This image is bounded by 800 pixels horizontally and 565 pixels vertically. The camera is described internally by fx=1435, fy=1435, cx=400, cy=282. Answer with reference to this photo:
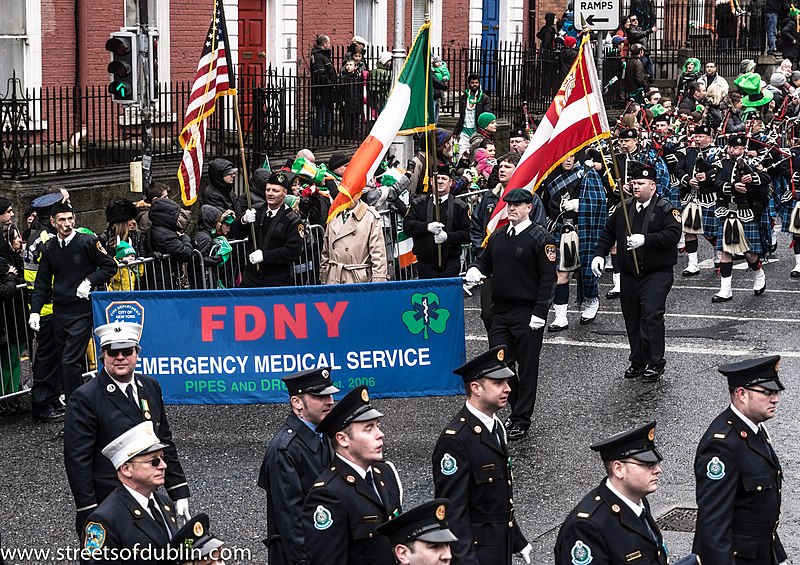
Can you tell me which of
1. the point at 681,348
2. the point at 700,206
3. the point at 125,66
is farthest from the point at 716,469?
the point at 700,206

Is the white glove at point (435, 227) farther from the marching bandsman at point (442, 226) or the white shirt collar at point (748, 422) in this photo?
the white shirt collar at point (748, 422)

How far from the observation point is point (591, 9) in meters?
17.8

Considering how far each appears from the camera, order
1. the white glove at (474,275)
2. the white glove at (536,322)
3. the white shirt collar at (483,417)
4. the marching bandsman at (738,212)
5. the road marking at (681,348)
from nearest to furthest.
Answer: the white shirt collar at (483,417) < the white glove at (536,322) < the white glove at (474,275) < the road marking at (681,348) < the marching bandsman at (738,212)

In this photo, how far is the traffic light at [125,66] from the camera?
15.9 meters

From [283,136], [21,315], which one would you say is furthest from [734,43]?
[21,315]

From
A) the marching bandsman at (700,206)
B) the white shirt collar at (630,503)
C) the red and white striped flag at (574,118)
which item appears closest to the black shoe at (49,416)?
the red and white striped flag at (574,118)

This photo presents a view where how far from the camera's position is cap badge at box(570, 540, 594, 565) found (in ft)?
20.7

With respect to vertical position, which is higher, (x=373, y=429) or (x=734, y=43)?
(x=734, y=43)

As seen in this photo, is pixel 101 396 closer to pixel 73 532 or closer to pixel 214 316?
pixel 73 532

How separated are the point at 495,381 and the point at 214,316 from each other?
435 cm

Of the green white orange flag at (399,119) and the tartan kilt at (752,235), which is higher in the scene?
the green white orange flag at (399,119)

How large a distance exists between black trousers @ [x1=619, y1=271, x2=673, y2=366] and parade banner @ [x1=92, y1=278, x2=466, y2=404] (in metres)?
2.34

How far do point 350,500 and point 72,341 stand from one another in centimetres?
573

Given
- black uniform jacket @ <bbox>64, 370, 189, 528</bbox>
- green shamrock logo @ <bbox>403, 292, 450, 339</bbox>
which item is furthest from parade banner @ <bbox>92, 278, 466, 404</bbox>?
black uniform jacket @ <bbox>64, 370, 189, 528</bbox>
